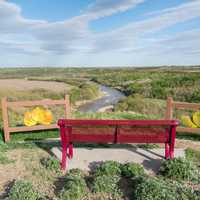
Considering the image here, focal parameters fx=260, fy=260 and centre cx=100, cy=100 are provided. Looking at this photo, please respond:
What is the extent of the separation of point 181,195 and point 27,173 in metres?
2.72

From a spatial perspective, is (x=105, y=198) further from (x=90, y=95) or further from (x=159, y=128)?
(x=90, y=95)

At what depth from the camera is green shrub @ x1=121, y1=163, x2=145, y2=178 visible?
437 centimetres

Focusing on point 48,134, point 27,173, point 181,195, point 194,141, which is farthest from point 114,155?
point 48,134

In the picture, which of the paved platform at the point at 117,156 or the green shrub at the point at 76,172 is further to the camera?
the paved platform at the point at 117,156

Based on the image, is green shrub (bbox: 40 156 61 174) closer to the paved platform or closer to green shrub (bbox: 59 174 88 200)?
the paved platform

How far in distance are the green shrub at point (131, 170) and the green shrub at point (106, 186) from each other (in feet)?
1.28

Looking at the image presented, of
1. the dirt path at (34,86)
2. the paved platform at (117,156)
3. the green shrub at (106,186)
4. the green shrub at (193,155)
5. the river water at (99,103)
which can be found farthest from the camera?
the dirt path at (34,86)

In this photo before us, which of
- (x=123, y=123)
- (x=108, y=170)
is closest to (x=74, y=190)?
(x=108, y=170)

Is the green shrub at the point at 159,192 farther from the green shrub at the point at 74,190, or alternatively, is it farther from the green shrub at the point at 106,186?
the green shrub at the point at 74,190

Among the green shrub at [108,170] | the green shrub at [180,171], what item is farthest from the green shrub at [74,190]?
the green shrub at [180,171]

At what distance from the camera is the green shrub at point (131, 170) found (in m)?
4.37

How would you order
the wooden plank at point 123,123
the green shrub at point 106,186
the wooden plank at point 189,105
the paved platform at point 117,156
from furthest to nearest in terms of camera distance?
1. the wooden plank at point 189,105
2. the paved platform at point 117,156
3. the wooden plank at point 123,123
4. the green shrub at point 106,186

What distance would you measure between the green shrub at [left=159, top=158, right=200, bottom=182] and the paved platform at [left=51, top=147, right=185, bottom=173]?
0.38m

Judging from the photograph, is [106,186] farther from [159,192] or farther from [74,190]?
Answer: [159,192]
